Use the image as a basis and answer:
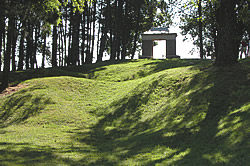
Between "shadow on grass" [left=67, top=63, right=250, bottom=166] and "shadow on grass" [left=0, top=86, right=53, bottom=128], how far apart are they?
4.03 metres

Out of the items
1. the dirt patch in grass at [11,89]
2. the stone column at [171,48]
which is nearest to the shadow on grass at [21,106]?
the dirt patch in grass at [11,89]

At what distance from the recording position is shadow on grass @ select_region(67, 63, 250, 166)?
6.73 metres

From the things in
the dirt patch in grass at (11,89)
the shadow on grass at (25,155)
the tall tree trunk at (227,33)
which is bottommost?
the shadow on grass at (25,155)

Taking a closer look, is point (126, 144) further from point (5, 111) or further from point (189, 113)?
point (5, 111)

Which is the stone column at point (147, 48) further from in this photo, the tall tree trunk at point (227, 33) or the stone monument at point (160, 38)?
the tall tree trunk at point (227, 33)

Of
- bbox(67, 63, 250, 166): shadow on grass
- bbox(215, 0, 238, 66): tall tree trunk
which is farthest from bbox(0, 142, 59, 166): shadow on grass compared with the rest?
bbox(215, 0, 238, 66): tall tree trunk

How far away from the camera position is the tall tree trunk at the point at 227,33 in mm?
12219

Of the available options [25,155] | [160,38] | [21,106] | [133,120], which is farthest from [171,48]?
[25,155]

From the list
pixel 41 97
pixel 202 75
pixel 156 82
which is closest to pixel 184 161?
pixel 202 75

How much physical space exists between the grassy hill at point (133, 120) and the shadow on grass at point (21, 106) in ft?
0.19

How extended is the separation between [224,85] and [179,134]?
12.8 feet

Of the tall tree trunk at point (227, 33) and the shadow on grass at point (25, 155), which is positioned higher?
the tall tree trunk at point (227, 33)

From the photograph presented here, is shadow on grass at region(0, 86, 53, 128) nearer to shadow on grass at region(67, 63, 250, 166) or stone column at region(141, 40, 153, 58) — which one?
shadow on grass at region(67, 63, 250, 166)

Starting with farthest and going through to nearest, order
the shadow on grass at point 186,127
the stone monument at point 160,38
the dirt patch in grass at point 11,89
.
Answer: the stone monument at point 160,38, the dirt patch in grass at point 11,89, the shadow on grass at point 186,127
